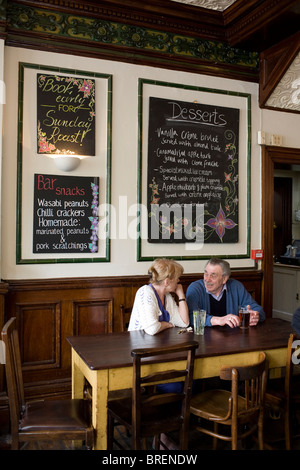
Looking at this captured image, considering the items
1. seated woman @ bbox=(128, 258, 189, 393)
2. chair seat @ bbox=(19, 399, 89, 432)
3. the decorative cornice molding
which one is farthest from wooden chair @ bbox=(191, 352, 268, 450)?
the decorative cornice molding

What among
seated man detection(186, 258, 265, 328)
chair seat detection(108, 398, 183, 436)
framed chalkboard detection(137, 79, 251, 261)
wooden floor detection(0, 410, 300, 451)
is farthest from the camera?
framed chalkboard detection(137, 79, 251, 261)

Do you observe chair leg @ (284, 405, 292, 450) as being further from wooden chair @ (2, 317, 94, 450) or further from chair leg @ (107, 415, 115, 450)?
wooden chair @ (2, 317, 94, 450)

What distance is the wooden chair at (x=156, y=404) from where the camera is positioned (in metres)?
2.20

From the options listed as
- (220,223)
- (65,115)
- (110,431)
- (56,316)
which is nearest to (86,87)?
(65,115)

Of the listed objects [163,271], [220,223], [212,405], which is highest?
[220,223]

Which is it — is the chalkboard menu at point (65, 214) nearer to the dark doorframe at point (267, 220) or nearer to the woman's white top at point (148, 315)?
the woman's white top at point (148, 315)

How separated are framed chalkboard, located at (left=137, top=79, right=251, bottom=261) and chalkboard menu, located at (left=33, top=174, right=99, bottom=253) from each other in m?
0.48

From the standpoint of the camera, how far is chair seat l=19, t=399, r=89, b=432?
228 centimetres

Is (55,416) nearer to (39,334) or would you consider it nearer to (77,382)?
(77,382)

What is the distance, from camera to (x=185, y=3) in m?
4.02

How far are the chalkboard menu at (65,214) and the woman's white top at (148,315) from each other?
42.7 inches

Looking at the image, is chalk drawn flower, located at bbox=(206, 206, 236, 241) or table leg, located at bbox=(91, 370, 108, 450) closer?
table leg, located at bbox=(91, 370, 108, 450)

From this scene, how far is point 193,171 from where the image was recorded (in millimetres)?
4391

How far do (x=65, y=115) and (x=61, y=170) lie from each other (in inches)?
19.1
